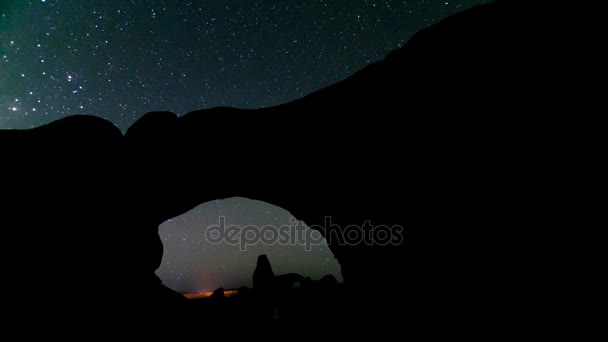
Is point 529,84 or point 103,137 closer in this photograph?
point 529,84

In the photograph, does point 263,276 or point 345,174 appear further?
point 263,276

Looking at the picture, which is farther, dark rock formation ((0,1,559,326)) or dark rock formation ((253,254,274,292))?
dark rock formation ((253,254,274,292))

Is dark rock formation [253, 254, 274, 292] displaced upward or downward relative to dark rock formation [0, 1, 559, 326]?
downward

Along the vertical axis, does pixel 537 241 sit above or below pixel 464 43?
below

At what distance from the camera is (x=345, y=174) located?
6.79 metres

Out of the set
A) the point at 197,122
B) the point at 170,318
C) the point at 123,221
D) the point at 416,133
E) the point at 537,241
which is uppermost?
the point at 197,122

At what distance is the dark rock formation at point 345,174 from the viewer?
15.6ft

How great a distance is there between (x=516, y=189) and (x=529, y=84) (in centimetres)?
190

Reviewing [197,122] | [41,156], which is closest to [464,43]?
[197,122]

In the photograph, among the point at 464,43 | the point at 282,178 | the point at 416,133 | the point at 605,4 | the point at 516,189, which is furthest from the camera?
the point at 282,178

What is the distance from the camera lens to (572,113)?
4219 mm

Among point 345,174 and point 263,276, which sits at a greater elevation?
point 345,174

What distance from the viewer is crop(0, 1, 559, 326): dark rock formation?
4.75 metres

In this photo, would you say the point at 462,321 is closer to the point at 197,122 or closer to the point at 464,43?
the point at 464,43
